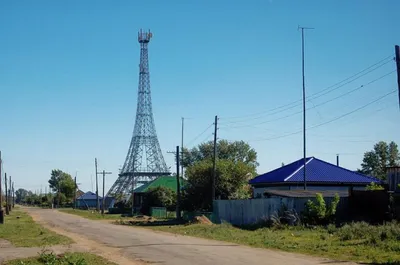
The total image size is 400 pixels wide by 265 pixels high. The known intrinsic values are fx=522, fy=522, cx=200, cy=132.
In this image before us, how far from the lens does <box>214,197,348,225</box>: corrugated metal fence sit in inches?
1211

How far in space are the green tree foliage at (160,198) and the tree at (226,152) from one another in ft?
98.7

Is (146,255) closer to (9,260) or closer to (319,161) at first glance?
(9,260)

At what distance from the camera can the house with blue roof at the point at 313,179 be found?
43.8 m

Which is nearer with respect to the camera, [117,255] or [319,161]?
[117,255]

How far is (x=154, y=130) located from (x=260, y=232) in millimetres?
69290

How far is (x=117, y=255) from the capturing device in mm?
19672

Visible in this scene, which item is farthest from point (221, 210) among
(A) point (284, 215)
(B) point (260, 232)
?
(B) point (260, 232)

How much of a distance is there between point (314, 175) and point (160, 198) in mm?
25776

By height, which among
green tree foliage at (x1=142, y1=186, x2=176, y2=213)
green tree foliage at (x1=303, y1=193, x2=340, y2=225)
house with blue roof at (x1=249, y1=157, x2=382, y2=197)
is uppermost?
house with blue roof at (x1=249, y1=157, x2=382, y2=197)

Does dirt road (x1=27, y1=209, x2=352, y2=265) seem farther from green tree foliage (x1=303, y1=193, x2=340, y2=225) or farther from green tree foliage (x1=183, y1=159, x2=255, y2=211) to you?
green tree foliage (x1=183, y1=159, x2=255, y2=211)

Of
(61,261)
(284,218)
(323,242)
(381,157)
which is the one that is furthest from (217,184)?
(381,157)

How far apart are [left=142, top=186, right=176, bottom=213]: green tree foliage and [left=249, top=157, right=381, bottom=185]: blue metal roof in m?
19.8

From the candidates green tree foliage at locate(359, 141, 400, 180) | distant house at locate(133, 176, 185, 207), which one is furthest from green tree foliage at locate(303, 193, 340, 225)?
green tree foliage at locate(359, 141, 400, 180)

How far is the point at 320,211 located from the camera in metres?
29.3
